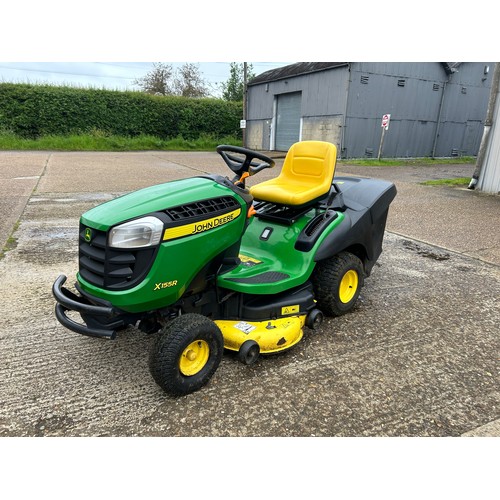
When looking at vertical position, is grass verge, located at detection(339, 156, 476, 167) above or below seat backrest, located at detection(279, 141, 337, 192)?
below

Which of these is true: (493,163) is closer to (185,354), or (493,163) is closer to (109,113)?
(185,354)

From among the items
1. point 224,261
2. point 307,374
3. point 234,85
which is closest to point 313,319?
point 307,374

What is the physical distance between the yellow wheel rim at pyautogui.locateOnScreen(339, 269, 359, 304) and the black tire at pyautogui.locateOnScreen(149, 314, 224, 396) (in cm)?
117

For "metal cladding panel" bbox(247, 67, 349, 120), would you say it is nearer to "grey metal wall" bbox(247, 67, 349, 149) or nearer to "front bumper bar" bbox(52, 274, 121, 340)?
"grey metal wall" bbox(247, 67, 349, 149)

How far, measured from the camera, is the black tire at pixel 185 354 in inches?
73.0

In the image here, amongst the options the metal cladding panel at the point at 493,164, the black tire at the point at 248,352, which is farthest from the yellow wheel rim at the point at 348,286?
the metal cladding panel at the point at 493,164

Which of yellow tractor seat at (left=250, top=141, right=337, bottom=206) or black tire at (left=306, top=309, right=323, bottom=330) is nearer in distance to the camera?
black tire at (left=306, top=309, right=323, bottom=330)

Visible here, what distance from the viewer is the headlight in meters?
1.83

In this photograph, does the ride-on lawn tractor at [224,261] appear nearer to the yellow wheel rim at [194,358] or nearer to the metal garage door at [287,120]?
the yellow wheel rim at [194,358]

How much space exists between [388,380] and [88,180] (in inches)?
343

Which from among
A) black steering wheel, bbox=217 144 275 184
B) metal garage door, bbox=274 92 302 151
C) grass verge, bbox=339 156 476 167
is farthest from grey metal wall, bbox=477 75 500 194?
metal garage door, bbox=274 92 302 151

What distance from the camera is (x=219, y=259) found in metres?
2.23

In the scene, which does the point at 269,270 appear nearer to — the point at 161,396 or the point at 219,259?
the point at 219,259

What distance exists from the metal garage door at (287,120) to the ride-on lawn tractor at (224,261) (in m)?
16.6
